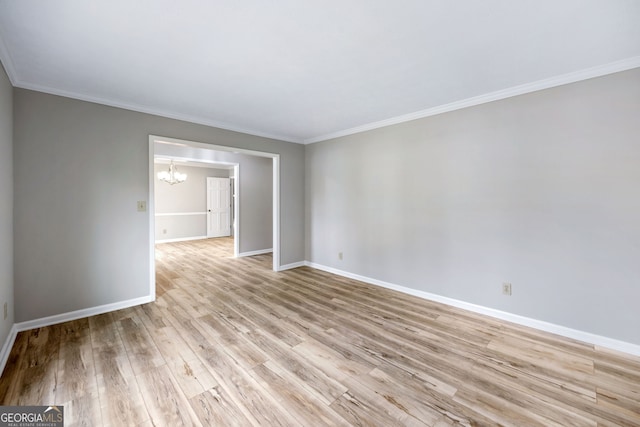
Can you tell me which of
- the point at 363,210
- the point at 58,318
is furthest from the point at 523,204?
the point at 58,318

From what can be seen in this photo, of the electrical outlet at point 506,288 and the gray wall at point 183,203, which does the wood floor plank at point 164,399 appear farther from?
the gray wall at point 183,203

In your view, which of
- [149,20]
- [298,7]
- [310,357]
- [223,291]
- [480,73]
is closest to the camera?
[298,7]

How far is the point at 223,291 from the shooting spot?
374cm

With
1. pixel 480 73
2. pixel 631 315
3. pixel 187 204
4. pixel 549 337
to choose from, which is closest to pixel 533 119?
pixel 480 73

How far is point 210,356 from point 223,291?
5.40 feet

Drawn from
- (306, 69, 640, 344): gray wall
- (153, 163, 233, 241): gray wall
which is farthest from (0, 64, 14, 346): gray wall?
(153, 163, 233, 241): gray wall

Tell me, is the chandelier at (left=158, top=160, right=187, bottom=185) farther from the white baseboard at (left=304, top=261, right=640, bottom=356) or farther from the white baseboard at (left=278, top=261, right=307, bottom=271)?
the white baseboard at (left=304, top=261, right=640, bottom=356)

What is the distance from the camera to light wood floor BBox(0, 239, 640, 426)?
158 cm

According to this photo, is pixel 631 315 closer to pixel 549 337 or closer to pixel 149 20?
pixel 549 337

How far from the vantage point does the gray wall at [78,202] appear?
8.50 feet

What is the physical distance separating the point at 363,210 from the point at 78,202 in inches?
142

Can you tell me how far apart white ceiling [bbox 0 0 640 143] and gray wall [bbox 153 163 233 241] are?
5.56 m

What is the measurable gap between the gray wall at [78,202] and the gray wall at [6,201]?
157mm
